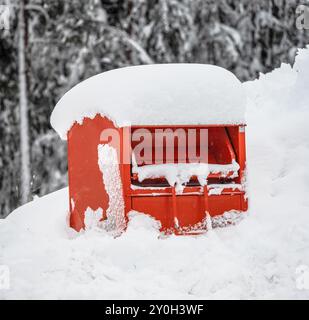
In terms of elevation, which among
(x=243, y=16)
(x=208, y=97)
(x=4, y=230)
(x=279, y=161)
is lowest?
(x=4, y=230)

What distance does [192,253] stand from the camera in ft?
14.9

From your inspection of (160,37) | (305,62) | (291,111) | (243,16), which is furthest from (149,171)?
(243,16)

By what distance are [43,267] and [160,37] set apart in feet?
40.7

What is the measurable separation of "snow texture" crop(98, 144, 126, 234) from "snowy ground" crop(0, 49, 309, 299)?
0.11m

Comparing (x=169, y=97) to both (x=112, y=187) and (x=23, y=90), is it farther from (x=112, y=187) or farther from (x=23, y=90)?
(x=23, y=90)

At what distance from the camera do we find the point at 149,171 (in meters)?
4.91

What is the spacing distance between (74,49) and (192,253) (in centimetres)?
1193

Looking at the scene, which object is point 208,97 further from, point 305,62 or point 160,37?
point 160,37

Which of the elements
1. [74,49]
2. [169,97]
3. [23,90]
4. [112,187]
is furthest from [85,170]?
[74,49]

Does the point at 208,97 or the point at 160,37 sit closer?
the point at 208,97

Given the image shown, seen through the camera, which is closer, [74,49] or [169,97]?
[169,97]

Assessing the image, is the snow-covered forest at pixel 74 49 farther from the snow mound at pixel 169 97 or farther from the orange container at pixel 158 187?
the snow mound at pixel 169 97
